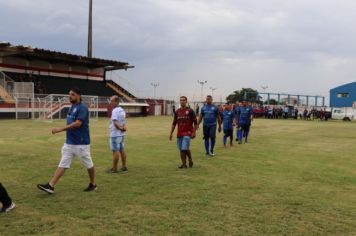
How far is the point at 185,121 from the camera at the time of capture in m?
10.2

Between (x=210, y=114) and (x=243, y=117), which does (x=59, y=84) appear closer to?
(x=243, y=117)

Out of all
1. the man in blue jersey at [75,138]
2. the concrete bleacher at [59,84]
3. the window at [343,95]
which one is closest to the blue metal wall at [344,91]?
the window at [343,95]

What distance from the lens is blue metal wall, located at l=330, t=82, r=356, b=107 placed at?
242ft

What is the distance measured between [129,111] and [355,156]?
37303 mm

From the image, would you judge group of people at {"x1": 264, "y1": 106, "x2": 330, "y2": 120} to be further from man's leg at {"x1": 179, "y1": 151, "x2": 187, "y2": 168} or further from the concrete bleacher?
man's leg at {"x1": 179, "y1": 151, "x2": 187, "y2": 168}

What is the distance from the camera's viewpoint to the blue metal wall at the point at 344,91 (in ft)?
242

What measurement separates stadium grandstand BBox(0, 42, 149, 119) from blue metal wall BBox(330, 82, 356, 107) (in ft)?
129

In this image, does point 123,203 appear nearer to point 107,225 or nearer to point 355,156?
point 107,225

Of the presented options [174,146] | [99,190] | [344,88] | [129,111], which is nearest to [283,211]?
[99,190]

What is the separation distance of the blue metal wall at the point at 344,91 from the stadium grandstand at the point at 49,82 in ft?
129

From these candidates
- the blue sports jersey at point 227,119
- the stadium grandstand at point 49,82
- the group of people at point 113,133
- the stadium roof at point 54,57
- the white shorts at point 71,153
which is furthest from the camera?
the stadium roof at point 54,57

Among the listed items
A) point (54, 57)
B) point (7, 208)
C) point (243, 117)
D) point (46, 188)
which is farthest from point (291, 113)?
point (7, 208)

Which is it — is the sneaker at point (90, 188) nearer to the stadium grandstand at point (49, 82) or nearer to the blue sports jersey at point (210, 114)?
the blue sports jersey at point (210, 114)

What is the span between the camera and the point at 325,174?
9.68 metres
